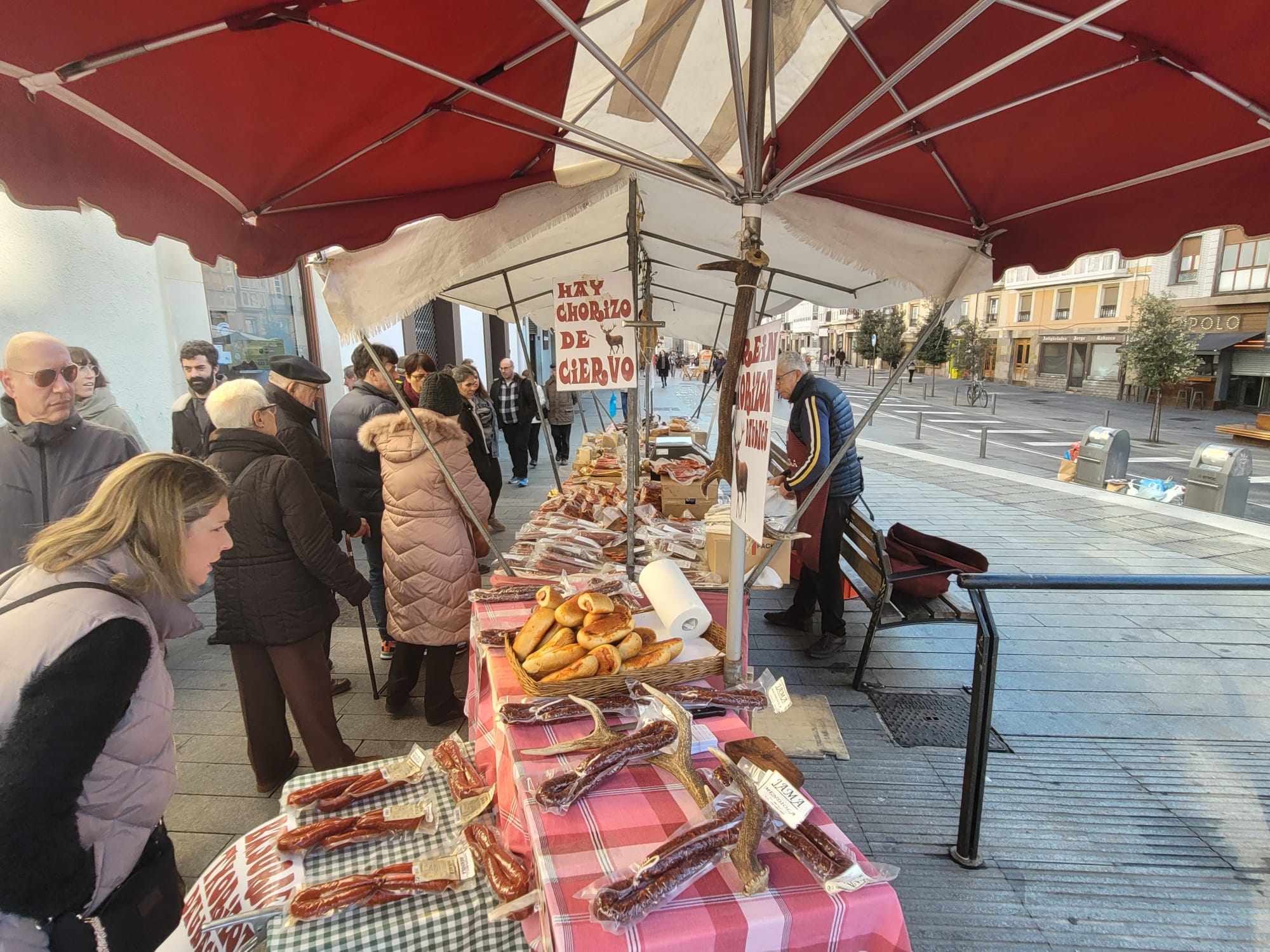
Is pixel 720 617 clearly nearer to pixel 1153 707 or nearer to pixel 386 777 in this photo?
pixel 386 777

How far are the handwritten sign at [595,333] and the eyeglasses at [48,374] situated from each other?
7.75 feet

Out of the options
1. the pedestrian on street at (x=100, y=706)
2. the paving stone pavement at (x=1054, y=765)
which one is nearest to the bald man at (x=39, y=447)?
the paving stone pavement at (x=1054, y=765)

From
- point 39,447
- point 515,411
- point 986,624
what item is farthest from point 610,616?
point 515,411

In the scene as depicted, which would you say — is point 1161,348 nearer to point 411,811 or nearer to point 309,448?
point 309,448

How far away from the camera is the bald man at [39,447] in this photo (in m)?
2.90

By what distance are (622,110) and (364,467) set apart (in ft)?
10.9

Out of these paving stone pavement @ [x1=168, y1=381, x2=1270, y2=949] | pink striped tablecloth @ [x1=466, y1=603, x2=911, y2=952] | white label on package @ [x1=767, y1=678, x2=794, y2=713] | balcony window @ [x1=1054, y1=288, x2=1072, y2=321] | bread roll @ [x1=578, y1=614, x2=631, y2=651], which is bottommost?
paving stone pavement @ [x1=168, y1=381, x2=1270, y2=949]

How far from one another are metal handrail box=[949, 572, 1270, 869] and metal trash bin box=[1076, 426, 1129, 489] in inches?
394

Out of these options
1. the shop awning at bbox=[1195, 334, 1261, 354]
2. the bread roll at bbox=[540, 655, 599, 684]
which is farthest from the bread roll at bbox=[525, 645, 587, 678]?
the shop awning at bbox=[1195, 334, 1261, 354]

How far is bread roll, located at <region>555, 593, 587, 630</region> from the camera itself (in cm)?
214

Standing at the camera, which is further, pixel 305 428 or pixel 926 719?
pixel 305 428

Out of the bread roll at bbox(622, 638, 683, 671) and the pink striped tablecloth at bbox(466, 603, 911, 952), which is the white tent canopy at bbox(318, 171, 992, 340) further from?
the pink striped tablecloth at bbox(466, 603, 911, 952)

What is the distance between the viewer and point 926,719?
12.3 feet

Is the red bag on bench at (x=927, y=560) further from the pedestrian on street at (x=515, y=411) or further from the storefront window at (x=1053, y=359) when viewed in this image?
the storefront window at (x=1053, y=359)
